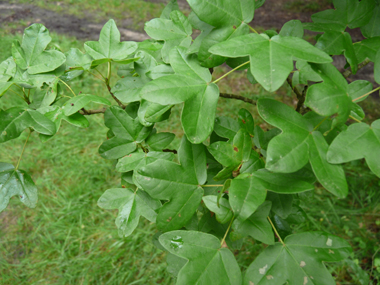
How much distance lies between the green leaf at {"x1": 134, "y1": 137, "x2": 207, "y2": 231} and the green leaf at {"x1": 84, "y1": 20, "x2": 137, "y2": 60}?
518 mm

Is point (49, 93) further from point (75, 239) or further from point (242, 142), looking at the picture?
point (75, 239)

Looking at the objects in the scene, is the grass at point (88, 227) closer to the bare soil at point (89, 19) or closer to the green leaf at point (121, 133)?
the green leaf at point (121, 133)

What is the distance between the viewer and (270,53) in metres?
0.80

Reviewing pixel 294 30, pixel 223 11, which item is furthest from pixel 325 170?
pixel 294 30

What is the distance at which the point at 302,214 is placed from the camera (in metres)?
1.23

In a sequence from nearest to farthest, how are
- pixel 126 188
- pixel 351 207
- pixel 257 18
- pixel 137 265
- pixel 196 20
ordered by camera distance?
pixel 196 20
pixel 126 188
pixel 137 265
pixel 351 207
pixel 257 18

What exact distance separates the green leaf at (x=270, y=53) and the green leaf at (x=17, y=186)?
999 millimetres

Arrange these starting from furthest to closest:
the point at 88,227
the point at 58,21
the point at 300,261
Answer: the point at 58,21 → the point at 88,227 → the point at 300,261

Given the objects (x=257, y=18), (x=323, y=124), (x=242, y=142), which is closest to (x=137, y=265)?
(x=242, y=142)

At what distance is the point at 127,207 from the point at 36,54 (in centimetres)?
79

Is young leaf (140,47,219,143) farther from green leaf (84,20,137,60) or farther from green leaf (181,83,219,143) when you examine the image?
green leaf (84,20,137,60)

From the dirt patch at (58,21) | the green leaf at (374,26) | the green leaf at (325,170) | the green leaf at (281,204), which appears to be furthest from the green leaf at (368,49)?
the dirt patch at (58,21)

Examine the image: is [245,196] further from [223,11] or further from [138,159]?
[223,11]

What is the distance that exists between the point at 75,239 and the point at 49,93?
217cm
